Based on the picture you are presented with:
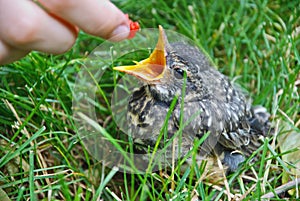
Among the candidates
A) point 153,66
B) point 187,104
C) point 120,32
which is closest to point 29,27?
point 120,32

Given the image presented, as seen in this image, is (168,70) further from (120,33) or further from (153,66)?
(120,33)

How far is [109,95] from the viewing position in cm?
226

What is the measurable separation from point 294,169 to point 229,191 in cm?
30

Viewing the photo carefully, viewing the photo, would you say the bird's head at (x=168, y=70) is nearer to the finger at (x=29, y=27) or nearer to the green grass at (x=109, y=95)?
the green grass at (x=109, y=95)

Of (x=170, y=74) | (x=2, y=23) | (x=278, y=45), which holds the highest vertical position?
(x=2, y=23)

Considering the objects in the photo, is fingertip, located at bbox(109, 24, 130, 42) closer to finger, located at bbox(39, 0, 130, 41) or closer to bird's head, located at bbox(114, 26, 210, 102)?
finger, located at bbox(39, 0, 130, 41)

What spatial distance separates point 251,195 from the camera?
1.78 m

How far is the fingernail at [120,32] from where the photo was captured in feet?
4.18

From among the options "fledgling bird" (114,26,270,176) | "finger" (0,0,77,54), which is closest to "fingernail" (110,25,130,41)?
"finger" (0,0,77,54)

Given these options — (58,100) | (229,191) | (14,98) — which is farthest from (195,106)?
(14,98)

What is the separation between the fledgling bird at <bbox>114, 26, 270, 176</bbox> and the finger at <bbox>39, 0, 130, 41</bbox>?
1.60 feet

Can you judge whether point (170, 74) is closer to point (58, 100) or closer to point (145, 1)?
point (58, 100)

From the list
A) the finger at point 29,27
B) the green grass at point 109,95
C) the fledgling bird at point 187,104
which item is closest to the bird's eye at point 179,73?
the fledgling bird at point 187,104

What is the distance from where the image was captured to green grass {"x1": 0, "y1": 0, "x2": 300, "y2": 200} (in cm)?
175
